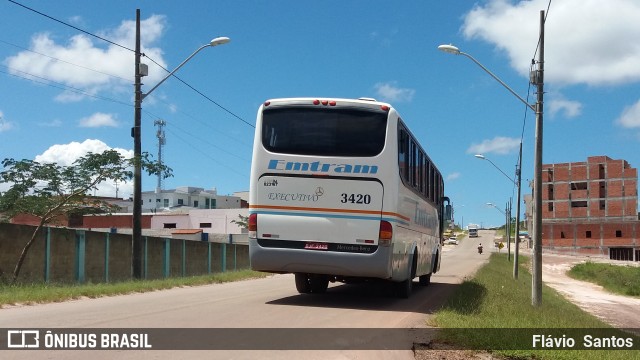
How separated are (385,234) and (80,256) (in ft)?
47.9

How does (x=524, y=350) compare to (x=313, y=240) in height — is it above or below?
below

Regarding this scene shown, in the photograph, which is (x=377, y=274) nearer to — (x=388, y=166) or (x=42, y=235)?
(x=388, y=166)

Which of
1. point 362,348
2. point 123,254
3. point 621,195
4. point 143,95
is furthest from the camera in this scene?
point 621,195

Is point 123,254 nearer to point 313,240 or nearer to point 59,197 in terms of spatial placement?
point 59,197

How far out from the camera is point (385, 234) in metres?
12.6

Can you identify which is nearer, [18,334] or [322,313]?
[18,334]

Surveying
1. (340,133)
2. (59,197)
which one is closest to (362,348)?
(340,133)

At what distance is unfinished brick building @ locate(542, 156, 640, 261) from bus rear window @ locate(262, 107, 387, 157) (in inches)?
3744

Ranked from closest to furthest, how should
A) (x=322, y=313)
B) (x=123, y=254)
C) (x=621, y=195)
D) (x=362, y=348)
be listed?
(x=362, y=348) < (x=322, y=313) < (x=123, y=254) < (x=621, y=195)

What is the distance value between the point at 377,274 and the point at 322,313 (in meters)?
1.32

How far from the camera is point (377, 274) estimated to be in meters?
12.6

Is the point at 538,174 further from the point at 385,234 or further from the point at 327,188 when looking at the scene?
the point at 327,188

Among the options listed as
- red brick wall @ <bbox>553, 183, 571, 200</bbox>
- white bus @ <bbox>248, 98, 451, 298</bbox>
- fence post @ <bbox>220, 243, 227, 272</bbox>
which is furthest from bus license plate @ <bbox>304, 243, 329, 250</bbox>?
red brick wall @ <bbox>553, 183, 571, 200</bbox>

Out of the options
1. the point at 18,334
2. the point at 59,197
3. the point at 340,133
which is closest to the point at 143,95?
the point at 59,197
